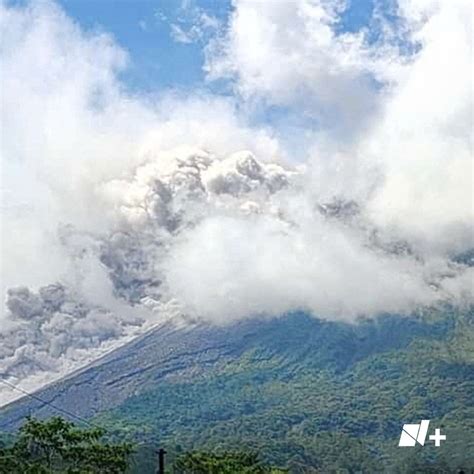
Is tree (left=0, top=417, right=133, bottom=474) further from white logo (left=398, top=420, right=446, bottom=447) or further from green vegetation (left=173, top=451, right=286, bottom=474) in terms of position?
white logo (left=398, top=420, right=446, bottom=447)

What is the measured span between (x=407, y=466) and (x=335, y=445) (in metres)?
30.7

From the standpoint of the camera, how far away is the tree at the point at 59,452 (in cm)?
5278

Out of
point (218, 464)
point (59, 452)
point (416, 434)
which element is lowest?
point (59, 452)

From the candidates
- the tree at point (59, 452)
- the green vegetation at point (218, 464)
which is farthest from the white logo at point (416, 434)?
the tree at point (59, 452)

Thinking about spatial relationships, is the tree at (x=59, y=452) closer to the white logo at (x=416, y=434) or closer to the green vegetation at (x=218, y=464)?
the green vegetation at (x=218, y=464)

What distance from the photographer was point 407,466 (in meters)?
156

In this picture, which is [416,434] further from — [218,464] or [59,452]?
[59,452]

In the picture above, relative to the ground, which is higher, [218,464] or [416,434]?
[416,434]

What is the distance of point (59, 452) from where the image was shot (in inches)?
2109

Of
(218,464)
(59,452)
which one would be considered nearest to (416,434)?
(218,464)

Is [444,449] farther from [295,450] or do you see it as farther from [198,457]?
[198,457]

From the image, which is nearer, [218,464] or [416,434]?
[218,464]

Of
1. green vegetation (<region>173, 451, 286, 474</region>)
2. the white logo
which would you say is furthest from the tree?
the white logo

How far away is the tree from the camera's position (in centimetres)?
5278
